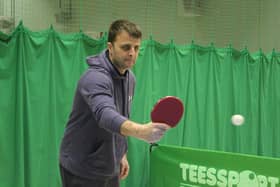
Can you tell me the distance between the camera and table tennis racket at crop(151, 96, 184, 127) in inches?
62.8

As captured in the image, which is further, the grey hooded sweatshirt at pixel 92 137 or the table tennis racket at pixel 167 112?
the grey hooded sweatshirt at pixel 92 137

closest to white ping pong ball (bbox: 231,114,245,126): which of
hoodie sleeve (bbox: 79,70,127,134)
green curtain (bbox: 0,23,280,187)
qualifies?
green curtain (bbox: 0,23,280,187)

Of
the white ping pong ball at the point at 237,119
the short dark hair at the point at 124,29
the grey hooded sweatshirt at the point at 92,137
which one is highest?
the short dark hair at the point at 124,29

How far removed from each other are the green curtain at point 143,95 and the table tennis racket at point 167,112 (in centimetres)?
242

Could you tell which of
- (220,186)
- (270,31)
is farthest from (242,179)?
(270,31)

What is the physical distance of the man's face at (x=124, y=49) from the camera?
2.00 metres

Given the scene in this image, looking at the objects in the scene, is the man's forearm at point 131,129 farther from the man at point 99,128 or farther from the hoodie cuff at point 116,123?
the man at point 99,128

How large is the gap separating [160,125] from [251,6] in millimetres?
5210

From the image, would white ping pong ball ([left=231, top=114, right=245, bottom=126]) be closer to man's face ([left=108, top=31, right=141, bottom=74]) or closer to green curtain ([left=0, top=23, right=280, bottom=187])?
green curtain ([left=0, top=23, right=280, bottom=187])

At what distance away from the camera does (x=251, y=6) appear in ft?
20.5

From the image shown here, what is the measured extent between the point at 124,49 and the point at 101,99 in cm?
36

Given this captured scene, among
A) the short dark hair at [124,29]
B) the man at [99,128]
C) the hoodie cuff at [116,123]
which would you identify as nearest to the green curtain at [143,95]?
the man at [99,128]

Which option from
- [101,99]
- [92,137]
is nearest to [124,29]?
[101,99]

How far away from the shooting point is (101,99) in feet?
5.82
